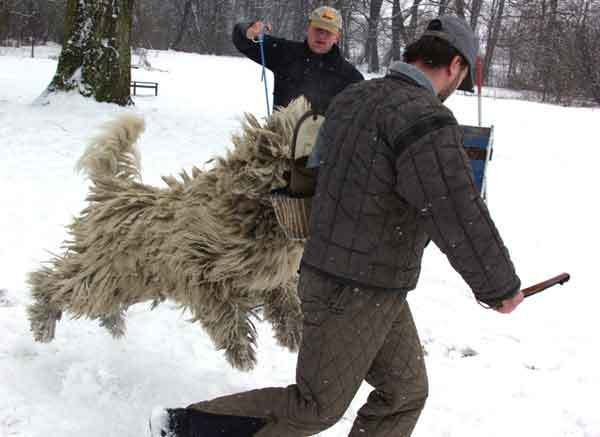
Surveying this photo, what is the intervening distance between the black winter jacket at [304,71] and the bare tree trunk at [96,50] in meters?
5.30

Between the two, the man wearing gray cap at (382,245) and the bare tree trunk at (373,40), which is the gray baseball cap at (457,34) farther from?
the bare tree trunk at (373,40)

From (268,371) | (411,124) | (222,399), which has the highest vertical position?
(411,124)

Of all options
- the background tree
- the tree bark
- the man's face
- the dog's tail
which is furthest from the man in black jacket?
the tree bark

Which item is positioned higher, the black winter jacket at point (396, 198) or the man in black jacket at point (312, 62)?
the man in black jacket at point (312, 62)

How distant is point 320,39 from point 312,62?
0.18 metres

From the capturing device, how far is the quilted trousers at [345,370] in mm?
2066

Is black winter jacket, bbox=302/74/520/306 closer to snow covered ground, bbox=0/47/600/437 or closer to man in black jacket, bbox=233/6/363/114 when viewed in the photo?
snow covered ground, bbox=0/47/600/437

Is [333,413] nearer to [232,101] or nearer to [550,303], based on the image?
[550,303]

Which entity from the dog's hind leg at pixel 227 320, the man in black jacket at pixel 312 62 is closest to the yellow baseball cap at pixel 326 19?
the man in black jacket at pixel 312 62

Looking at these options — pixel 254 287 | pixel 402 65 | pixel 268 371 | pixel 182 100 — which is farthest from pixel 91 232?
pixel 182 100

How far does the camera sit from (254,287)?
2928 millimetres

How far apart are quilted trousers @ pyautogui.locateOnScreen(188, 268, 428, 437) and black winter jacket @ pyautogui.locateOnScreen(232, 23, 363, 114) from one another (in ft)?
8.79

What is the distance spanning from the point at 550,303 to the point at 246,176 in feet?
10.0

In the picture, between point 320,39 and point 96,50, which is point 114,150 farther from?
point 96,50
